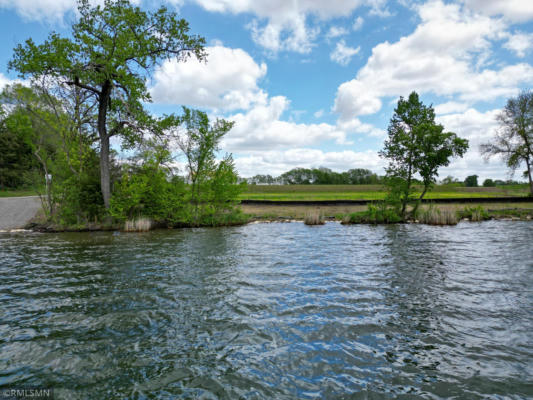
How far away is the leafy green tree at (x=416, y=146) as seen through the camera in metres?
24.4

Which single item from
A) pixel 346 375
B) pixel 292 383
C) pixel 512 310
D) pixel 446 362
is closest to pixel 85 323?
pixel 292 383

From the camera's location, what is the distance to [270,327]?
597cm

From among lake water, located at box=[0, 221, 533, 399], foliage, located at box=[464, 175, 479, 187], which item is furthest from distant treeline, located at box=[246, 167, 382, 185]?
lake water, located at box=[0, 221, 533, 399]

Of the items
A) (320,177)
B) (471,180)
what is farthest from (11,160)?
(471,180)

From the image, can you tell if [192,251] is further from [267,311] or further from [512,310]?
[512,310]

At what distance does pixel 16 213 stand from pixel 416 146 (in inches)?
1349

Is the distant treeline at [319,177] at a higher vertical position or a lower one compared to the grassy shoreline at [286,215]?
higher

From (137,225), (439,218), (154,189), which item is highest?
(154,189)

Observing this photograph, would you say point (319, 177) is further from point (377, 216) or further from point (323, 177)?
point (377, 216)

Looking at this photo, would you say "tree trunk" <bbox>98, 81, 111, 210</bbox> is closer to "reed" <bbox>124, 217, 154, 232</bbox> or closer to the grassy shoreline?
"reed" <bbox>124, 217, 154, 232</bbox>

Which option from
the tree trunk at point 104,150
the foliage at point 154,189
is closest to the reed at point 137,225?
the foliage at point 154,189

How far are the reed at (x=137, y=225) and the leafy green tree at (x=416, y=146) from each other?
776 inches

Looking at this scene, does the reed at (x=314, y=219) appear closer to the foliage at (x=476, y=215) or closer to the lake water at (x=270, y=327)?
the lake water at (x=270, y=327)

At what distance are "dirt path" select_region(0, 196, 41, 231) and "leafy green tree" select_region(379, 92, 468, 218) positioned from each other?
96.8ft
